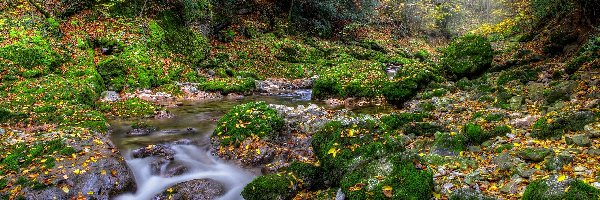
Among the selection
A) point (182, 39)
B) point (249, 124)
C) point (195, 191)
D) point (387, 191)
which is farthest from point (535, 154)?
point (182, 39)

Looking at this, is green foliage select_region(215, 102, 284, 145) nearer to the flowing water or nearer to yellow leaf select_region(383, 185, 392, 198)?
the flowing water

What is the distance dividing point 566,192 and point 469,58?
1169 cm

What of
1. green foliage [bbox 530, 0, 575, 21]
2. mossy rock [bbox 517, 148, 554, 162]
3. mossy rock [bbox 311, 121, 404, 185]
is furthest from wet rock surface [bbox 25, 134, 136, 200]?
green foliage [bbox 530, 0, 575, 21]

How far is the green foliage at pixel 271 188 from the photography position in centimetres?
651

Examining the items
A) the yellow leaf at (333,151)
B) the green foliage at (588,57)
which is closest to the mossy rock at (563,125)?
the yellow leaf at (333,151)

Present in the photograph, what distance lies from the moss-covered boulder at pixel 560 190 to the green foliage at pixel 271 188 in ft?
11.7

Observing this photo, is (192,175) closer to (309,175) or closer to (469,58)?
(309,175)

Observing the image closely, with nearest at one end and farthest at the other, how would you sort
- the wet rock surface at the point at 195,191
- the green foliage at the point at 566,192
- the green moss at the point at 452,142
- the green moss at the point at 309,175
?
the green foliage at the point at 566,192, the green moss at the point at 452,142, the green moss at the point at 309,175, the wet rock surface at the point at 195,191

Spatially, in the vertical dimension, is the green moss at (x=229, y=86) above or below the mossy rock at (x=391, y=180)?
below

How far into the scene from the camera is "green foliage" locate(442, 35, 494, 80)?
572 inches

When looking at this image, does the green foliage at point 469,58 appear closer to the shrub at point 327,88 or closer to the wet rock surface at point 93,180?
the shrub at point 327,88

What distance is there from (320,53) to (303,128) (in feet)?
55.1

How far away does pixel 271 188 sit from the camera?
654cm

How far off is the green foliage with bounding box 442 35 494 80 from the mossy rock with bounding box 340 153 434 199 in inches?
406
